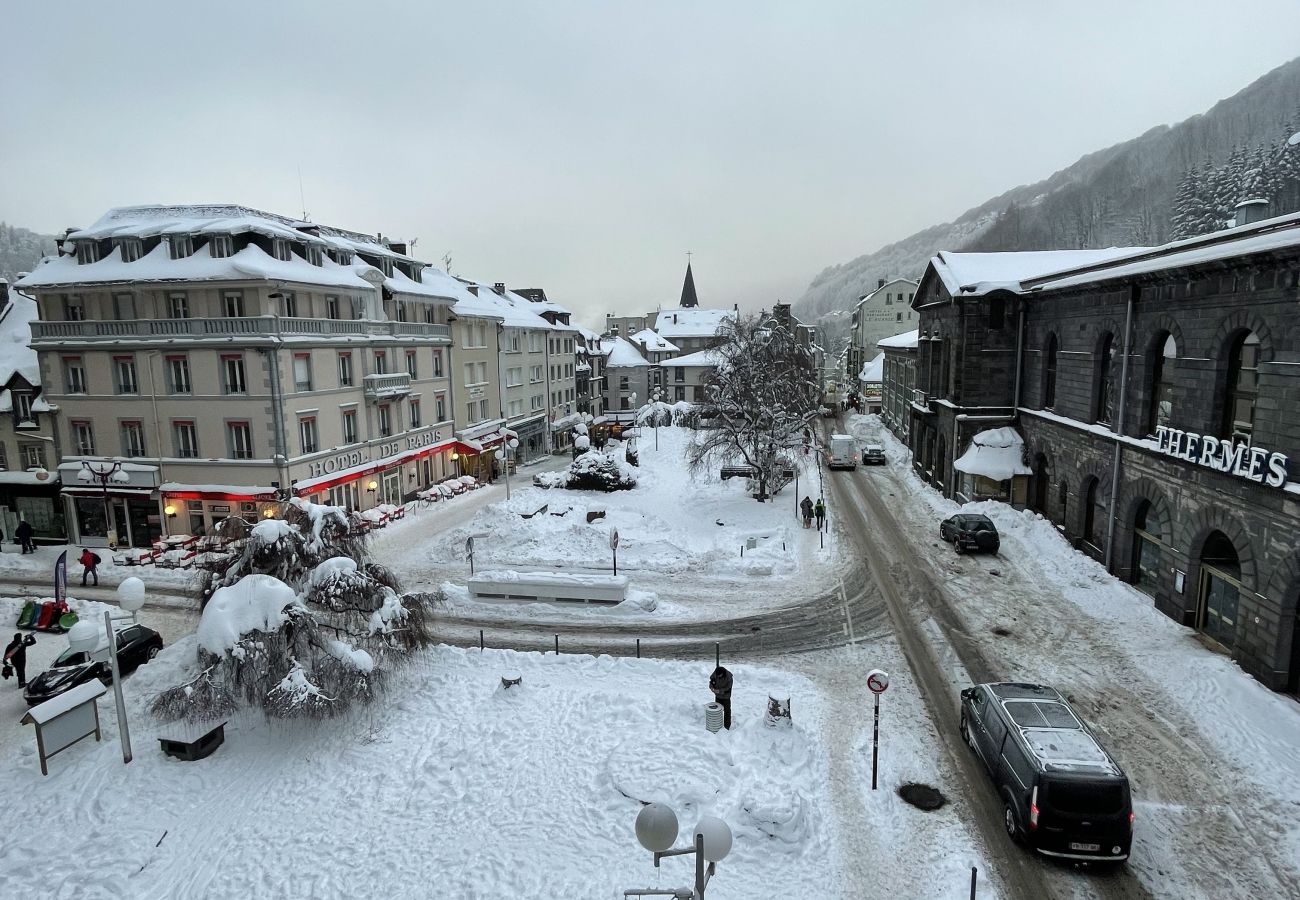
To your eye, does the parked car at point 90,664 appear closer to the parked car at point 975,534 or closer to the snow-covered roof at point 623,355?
the parked car at point 975,534

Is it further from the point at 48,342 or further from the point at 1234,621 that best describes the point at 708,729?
the point at 48,342

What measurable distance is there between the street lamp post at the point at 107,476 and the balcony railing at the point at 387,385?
10.3 meters

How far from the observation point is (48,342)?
3017cm

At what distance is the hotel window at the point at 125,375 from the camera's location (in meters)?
29.8

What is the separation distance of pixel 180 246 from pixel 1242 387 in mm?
37162

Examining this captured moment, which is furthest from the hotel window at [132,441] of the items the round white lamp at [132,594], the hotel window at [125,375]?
the round white lamp at [132,594]

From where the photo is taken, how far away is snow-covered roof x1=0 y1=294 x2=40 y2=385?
31.9 m

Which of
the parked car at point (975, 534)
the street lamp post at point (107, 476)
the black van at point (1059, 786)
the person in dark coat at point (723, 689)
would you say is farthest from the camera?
the street lamp post at point (107, 476)

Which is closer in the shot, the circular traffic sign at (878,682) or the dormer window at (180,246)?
the circular traffic sign at (878,682)

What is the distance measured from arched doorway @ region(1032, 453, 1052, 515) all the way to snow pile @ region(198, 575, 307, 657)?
2936 cm

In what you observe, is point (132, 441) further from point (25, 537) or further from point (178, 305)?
point (178, 305)

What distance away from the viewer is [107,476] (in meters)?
29.7

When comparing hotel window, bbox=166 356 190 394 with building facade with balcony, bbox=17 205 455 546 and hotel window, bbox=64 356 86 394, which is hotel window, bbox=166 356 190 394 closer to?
building facade with balcony, bbox=17 205 455 546

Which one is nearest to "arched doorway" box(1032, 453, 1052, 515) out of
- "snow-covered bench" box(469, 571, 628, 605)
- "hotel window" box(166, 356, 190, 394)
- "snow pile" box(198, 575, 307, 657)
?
"snow-covered bench" box(469, 571, 628, 605)
